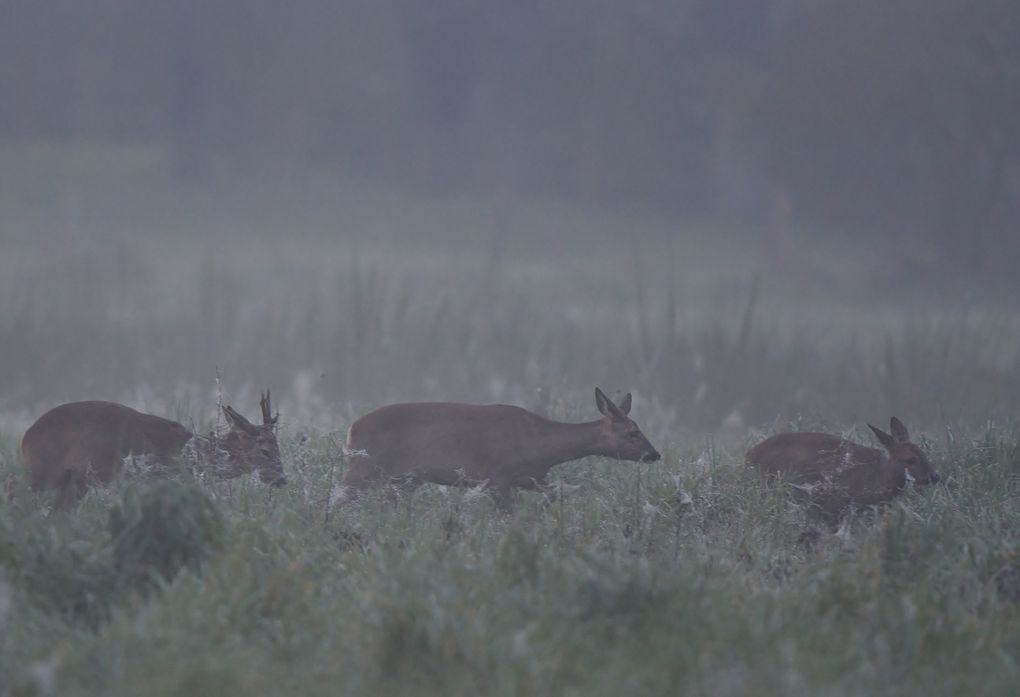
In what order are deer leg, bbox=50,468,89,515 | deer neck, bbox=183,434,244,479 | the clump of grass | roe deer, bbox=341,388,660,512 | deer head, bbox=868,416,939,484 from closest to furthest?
the clump of grass < deer leg, bbox=50,468,89,515 < deer neck, bbox=183,434,244,479 < deer head, bbox=868,416,939,484 < roe deer, bbox=341,388,660,512

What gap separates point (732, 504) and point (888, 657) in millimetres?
3494

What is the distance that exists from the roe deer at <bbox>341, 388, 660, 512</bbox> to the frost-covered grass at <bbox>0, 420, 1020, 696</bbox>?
1.48m

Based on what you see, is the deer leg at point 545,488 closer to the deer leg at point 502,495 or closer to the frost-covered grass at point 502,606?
the deer leg at point 502,495

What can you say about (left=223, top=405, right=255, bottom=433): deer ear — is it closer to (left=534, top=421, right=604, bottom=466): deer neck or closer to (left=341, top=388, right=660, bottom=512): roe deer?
(left=341, top=388, right=660, bottom=512): roe deer

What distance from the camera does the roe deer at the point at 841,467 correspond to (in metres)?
10.2

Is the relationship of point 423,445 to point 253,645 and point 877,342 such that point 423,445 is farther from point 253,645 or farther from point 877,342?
point 877,342

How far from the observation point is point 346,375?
70.4 ft

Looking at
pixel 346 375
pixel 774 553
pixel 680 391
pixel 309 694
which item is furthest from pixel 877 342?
pixel 309 694

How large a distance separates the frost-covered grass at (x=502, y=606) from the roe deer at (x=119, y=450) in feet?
1.53

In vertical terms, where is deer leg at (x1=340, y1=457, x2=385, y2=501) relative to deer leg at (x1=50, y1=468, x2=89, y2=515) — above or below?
below

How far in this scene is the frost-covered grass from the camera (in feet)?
19.5

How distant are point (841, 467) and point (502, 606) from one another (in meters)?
4.27

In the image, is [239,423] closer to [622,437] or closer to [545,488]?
[545,488]

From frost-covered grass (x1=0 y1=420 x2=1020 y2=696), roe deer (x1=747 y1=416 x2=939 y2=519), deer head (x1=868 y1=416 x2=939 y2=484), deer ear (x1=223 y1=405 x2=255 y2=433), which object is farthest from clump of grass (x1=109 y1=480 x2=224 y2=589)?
deer head (x1=868 y1=416 x2=939 y2=484)
